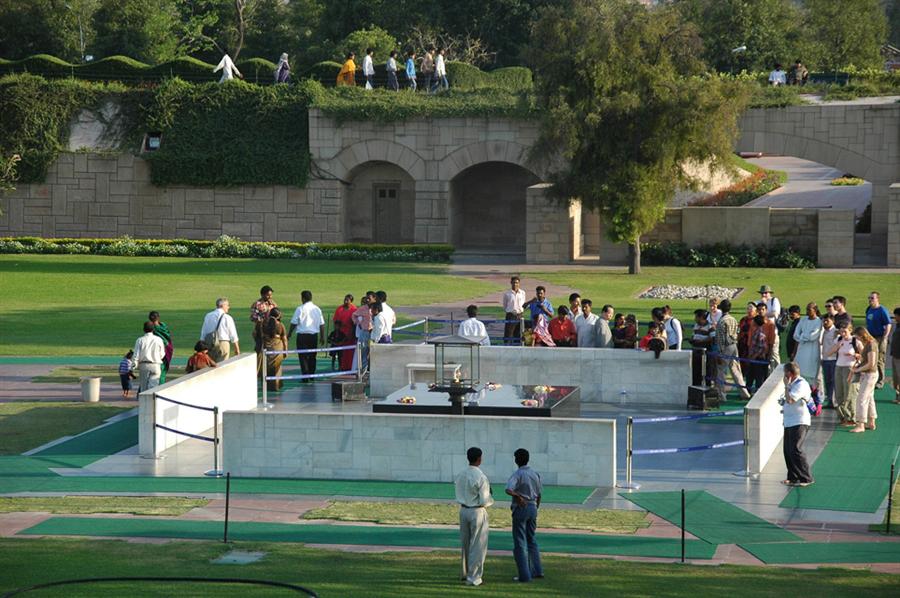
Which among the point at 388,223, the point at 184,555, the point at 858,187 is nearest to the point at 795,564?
the point at 184,555

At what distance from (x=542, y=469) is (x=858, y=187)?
40596 millimetres

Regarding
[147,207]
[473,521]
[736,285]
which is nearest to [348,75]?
[147,207]

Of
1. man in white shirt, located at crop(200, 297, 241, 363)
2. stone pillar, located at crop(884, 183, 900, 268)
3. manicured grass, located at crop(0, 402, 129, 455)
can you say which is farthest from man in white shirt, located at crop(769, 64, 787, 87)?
manicured grass, located at crop(0, 402, 129, 455)

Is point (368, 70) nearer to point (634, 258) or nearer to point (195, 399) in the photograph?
point (634, 258)

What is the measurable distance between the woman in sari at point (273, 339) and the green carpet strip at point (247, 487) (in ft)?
18.6

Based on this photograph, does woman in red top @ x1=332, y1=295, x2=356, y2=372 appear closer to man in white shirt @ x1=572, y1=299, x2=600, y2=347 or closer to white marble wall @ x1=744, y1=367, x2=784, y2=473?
man in white shirt @ x1=572, y1=299, x2=600, y2=347

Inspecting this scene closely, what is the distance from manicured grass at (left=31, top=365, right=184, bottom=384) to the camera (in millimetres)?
23719

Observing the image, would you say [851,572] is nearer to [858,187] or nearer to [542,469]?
[542,469]

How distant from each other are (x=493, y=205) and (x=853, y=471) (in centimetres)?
3488

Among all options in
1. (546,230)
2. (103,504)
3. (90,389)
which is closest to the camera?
(103,504)

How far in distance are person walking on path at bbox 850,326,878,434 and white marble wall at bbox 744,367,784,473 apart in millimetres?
1187

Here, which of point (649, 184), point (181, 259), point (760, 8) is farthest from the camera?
point (760, 8)

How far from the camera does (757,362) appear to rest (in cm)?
2122

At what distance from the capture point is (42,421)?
20484mm
